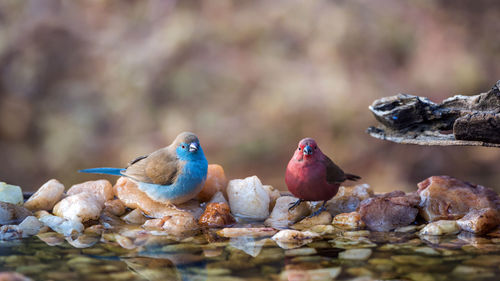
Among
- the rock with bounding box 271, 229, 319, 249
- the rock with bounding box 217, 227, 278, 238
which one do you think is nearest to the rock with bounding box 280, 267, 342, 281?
the rock with bounding box 271, 229, 319, 249

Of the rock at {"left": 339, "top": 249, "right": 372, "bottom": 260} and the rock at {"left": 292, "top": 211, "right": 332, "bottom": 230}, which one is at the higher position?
the rock at {"left": 292, "top": 211, "right": 332, "bottom": 230}

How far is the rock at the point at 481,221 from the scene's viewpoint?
2168mm

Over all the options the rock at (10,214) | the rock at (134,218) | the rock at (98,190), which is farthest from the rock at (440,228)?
the rock at (10,214)

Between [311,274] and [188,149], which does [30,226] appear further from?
[311,274]

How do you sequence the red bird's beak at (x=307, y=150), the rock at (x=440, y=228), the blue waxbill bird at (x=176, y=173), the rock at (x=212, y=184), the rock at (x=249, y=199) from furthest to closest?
the rock at (x=212, y=184) → the rock at (x=249, y=199) → the blue waxbill bird at (x=176, y=173) → the red bird's beak at (x=307, y=150) → the rock at (x=440, y=228)

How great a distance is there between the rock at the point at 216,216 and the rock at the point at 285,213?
0.17 metres

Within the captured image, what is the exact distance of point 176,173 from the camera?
2414 millimetres

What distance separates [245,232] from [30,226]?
2.94 feet

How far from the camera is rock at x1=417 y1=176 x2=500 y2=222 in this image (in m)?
2.40

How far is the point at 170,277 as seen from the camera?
5.38ft

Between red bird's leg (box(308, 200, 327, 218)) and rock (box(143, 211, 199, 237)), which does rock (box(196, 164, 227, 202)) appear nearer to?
rock (box(143, 211, 199, 237))

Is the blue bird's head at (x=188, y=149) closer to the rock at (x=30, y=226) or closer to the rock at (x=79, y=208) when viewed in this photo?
the rock at (x=79, y=208)

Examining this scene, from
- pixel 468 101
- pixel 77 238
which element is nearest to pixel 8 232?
pixel 77 238

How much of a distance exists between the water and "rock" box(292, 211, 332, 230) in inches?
7.6
